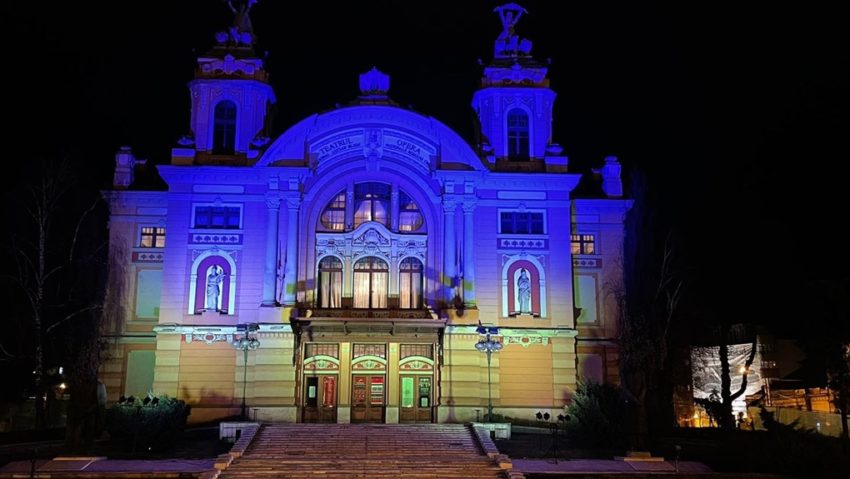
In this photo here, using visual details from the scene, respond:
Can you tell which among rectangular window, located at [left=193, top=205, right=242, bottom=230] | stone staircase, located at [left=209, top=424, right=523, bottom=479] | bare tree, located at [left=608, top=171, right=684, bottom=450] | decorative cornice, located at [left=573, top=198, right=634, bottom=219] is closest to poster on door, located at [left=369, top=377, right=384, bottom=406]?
stone staircase, located at [left=209, top=424, right=523, bottom=479]

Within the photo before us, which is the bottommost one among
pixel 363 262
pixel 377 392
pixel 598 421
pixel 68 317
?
pixel 598 421

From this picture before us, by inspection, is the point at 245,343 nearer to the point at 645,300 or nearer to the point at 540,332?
the point at 540,332

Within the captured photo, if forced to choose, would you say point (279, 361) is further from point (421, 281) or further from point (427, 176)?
point (427, 176)

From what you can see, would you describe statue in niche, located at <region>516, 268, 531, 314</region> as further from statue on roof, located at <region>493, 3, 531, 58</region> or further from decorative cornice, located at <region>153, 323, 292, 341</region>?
statue on roof, located at <region>493, 3, 531, 58</region>

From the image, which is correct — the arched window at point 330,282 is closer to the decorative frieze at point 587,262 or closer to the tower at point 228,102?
the tower at point 228,102

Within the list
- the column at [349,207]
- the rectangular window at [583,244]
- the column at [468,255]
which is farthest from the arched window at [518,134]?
the column at [349,207]

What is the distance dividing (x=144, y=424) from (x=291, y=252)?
9584 mm

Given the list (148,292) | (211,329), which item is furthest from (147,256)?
(211,329)

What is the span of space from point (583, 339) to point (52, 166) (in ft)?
76.6

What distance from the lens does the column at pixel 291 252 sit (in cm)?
3412

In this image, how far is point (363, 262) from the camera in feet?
116

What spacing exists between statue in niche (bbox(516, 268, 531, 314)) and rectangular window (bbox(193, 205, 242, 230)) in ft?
39.7

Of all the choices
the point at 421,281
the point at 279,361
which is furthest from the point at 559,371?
the point at 279,361

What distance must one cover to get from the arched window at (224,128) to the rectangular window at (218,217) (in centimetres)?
289
